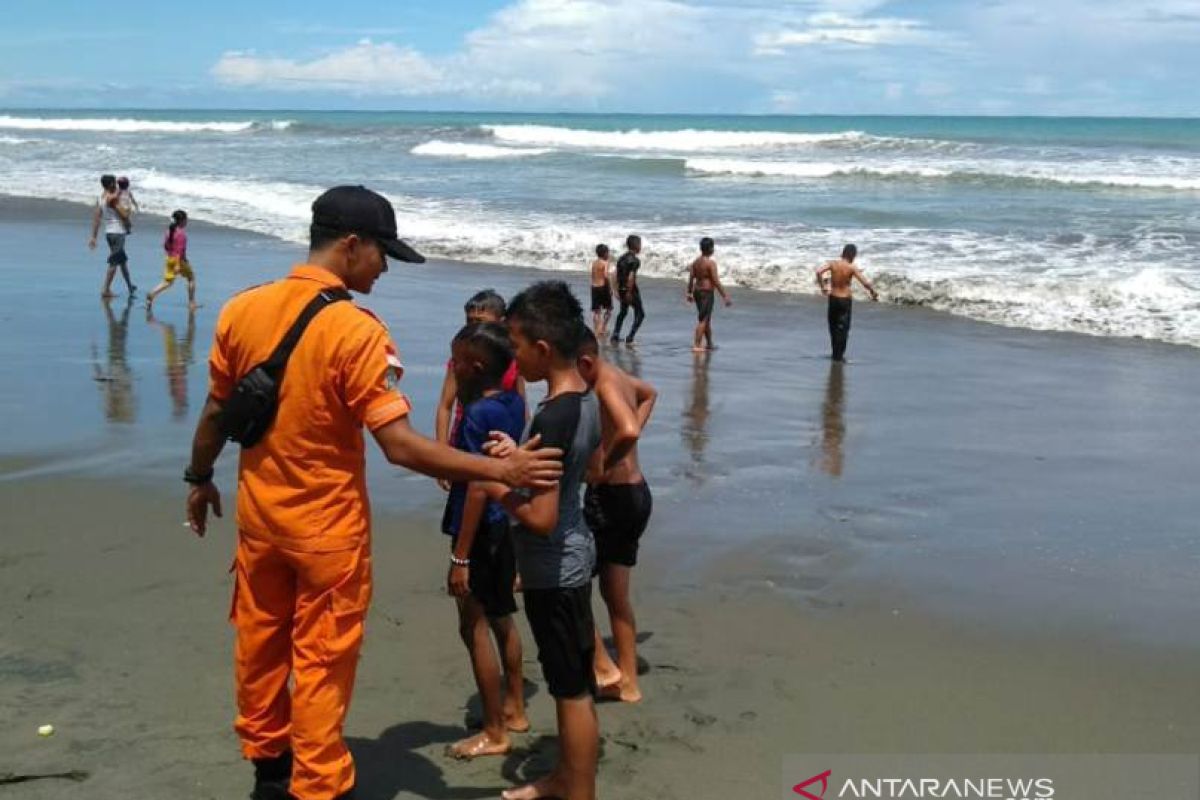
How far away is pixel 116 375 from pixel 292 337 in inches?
309

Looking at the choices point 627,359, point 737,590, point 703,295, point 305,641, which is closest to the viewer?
point 305,641

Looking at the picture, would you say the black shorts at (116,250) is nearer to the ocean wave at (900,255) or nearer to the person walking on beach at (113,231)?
the person walking on beach at (113,231)

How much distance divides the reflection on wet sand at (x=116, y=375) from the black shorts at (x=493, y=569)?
5466 mm

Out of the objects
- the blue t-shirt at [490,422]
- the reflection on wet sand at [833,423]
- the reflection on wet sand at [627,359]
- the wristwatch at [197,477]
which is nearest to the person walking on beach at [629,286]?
the reflection on wet sand at [627,359]

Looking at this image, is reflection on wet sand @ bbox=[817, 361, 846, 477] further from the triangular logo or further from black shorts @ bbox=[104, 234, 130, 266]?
black shorts @ bbox=[104, 234, 130, 266]

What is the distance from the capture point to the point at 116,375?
420 inches

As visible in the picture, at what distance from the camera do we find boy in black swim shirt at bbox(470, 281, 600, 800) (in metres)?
3.85

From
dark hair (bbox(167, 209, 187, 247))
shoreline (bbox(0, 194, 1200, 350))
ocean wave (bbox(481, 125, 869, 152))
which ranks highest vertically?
ocean wave (bbox(481, 125, 869, 152))

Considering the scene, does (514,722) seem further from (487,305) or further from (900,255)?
(900,255)

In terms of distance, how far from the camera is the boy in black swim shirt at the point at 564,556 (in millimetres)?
3846

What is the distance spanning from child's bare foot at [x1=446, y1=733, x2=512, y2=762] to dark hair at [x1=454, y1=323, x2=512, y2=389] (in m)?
1.22

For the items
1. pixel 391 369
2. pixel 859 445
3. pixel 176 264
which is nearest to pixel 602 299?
pixel 176 264

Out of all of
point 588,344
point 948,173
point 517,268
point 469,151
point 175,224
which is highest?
point 469,151

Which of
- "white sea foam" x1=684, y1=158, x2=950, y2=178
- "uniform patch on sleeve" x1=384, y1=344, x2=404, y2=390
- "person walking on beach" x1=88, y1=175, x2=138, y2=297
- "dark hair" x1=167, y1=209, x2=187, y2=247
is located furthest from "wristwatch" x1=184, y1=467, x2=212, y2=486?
"white sea foam" x1=684, y1=158, x2=950, y2=178
